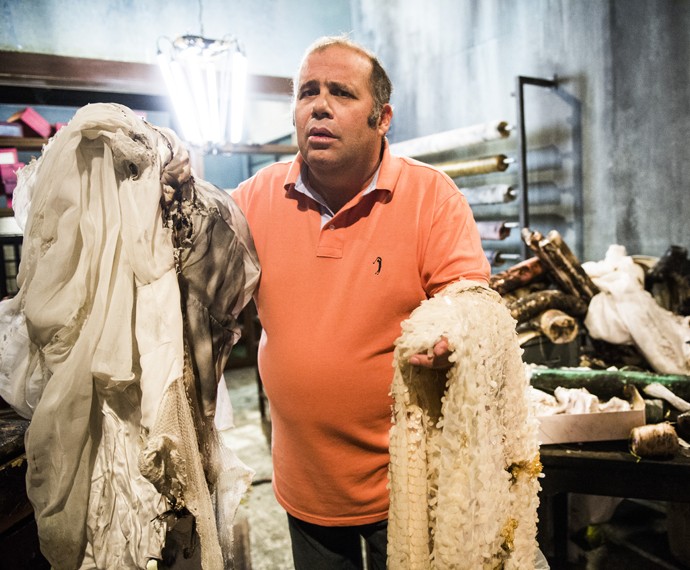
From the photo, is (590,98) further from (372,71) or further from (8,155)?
(8,155)

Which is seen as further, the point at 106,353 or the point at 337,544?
the point at 337,544

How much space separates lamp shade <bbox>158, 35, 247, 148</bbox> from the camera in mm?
3121

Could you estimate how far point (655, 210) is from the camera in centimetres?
354

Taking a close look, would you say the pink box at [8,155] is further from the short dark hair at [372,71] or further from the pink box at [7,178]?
the short dark hair at [372,71]

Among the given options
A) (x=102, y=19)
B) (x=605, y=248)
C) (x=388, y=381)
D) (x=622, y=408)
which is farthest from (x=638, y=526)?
(x=102, y=19)

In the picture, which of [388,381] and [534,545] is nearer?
[534,545]

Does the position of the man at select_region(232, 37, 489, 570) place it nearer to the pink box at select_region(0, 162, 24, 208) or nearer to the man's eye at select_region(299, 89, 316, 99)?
the man's eye at select_region(299, 89, 316, 99)

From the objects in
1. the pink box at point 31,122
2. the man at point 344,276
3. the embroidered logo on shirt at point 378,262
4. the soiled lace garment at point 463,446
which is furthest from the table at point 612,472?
the pink box at point 31,122

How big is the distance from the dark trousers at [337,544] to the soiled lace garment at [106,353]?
1.86 ft

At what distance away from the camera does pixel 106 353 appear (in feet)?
3.72

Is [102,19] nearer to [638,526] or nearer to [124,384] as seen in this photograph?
[124,384]

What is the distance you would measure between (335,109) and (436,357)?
32.8 inches

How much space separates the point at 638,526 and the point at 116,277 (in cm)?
331

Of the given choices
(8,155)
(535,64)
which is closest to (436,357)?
(535,64)
